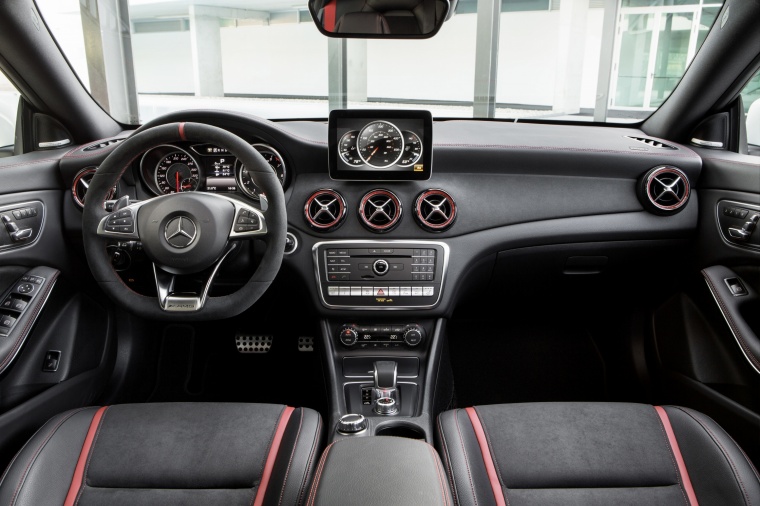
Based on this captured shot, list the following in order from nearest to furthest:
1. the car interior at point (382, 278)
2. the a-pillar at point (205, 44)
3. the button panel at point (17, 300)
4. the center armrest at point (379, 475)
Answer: the center armrest at point (379, 475) < the car interior at point (382, 278) < the button panel at point (17, 300) < the a-pillar at point (205, 44)

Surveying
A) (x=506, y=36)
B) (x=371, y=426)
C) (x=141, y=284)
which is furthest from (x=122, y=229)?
(x=506, y=36)

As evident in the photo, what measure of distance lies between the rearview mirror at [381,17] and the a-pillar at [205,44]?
13.1 ft

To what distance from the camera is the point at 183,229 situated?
165 centimetres

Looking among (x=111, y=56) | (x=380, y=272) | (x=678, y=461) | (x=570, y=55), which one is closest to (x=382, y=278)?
(x=380, y=272)

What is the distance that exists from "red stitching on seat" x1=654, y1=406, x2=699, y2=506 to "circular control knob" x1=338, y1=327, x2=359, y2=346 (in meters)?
1.09

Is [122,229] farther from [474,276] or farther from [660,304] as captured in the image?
[660,304]

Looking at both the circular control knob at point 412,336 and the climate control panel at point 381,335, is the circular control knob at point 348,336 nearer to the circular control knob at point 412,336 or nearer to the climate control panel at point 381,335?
the climate control panel at point 381,335

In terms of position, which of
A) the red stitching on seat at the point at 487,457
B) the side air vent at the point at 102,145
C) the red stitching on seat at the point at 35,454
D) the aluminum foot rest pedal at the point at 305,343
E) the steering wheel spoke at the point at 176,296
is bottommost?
the aluminum foot rest pedal at the point at 305,343

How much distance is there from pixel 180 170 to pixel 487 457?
1.48 m

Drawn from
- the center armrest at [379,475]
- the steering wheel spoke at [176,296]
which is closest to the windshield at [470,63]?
the steering wheel spoke at [176,296]

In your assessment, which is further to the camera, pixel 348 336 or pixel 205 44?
pixel 205 44

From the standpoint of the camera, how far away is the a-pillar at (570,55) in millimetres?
3366

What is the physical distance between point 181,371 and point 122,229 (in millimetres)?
1375

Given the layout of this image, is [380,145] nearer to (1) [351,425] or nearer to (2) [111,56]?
(1) [351,425]
